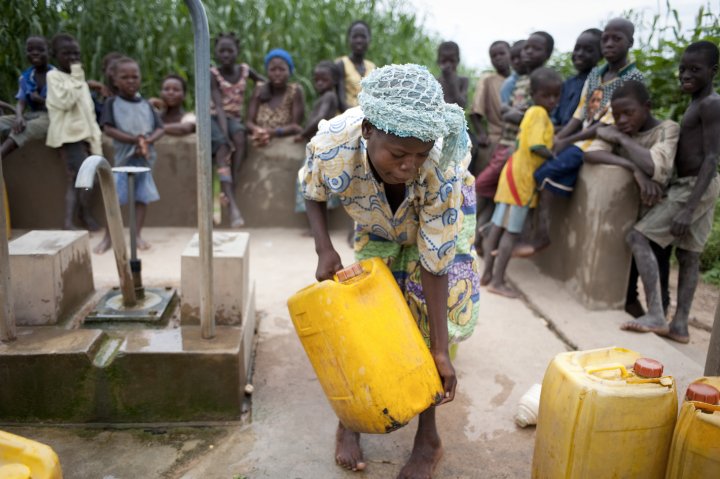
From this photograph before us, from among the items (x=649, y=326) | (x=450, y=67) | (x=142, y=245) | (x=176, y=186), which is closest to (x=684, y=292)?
(x=649, y=326)

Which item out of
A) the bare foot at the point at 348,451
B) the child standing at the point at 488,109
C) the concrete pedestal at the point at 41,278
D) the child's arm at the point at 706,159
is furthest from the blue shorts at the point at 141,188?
the child's arm at the point at 706,159

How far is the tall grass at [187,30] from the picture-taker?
5656 millimetres

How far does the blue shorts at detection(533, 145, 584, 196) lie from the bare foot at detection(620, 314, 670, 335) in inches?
37.1

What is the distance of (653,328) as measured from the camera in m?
3.20

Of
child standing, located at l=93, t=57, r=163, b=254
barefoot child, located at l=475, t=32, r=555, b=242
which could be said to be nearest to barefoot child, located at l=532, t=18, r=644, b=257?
barefoot child, located at l=475, t=32, r=555, b=242

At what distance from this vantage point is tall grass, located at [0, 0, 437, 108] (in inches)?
223

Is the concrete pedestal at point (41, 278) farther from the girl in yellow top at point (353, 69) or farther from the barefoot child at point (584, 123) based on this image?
the girl in yellow top at point (353, 69)

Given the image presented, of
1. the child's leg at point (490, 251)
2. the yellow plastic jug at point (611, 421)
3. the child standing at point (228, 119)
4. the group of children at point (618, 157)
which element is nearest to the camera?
the yellow plastic jug at point (611, 421)

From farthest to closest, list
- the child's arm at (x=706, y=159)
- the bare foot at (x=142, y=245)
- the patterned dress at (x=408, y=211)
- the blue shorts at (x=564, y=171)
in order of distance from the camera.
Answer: the bare foot at (x=142, y=245) < the blue shorts at (x=564, y=171) < the child's arm at (x=706, y=159) < the patterned dress at (x=408, y=211)

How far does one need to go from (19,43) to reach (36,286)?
4076 millimetres

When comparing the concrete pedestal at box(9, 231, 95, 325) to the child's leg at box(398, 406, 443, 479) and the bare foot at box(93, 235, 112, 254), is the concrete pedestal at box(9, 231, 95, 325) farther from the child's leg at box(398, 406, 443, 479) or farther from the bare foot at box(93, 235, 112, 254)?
the bare foot at box(93, 235, 112, 254)

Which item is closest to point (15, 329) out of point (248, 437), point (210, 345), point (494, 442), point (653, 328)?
point (210, 345)

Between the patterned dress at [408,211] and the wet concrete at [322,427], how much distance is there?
460mm

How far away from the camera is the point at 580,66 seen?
4.34 m
